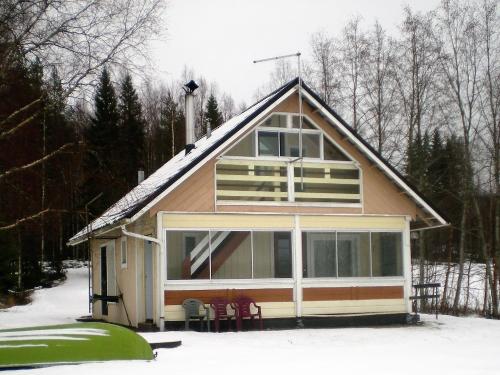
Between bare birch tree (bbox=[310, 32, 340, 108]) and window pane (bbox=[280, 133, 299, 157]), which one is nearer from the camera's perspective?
window pane (bbox=[280, 133, 299, 157])

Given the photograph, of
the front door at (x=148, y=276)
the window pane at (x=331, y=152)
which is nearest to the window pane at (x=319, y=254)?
the window pane at (x=331, y=152)

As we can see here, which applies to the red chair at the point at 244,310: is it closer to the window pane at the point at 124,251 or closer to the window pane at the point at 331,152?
the window pane at the point at 124,251

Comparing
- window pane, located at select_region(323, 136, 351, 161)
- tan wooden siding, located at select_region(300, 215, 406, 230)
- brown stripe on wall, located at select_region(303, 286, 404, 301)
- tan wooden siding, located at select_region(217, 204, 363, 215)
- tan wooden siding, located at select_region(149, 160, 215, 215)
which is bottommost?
brown stripe on wall, located at select_region(303, 286, 404, 301)

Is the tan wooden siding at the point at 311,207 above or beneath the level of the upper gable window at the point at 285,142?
beneath

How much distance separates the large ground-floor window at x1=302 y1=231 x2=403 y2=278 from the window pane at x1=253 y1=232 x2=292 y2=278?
0.42 m

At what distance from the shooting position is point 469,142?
30.3m

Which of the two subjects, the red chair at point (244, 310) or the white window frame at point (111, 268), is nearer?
the red chair at point (244, 310)

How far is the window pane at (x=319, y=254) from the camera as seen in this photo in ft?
57.9

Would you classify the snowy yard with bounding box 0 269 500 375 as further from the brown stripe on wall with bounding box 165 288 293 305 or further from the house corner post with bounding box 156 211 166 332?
the brown stripe on wall with bounding box 165 288 293 305

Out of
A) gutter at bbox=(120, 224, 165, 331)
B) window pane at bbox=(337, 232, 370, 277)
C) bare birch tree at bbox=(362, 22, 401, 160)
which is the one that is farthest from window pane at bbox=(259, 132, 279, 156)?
bare birch tree at bbox=(362, 22, 401, 160)

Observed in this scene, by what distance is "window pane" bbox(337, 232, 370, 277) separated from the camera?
58.9ft

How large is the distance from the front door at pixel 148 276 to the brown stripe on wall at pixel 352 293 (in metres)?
3.70

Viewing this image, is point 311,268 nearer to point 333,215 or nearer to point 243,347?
point 333,215

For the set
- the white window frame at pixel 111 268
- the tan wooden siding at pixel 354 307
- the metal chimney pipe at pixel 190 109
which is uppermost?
the metal chimney pipe at pixel 190 109
